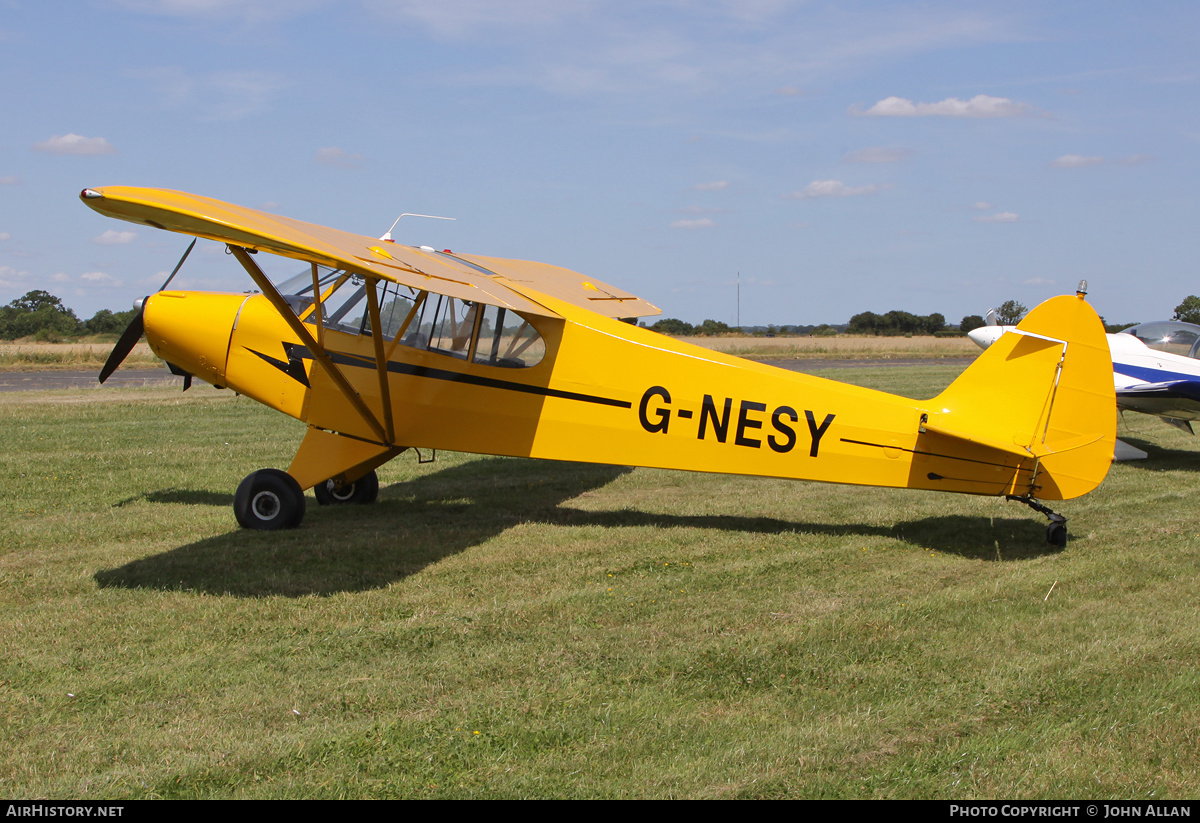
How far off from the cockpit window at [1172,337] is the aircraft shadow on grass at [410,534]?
5885mm

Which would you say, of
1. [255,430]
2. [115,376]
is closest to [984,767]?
[255,430]

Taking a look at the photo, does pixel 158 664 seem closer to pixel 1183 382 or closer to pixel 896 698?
pixel 896 698

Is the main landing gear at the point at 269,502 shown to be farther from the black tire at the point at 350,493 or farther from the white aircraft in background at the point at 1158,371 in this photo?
the white aircraft in background at the point at 1158,371

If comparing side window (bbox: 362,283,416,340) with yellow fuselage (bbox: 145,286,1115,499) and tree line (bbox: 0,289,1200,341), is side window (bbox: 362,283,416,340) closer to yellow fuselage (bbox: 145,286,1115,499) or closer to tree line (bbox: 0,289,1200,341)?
yellow fuselage (bbox: 145,286,1115,499)

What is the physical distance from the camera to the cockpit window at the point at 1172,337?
11828mm

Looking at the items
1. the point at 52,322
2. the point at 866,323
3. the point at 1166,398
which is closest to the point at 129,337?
the point at 1166,398

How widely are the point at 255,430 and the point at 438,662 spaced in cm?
989

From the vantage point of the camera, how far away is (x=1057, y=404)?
6703mm

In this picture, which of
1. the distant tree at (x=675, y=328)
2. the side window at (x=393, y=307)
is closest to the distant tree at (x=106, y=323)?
the distant tree at (x=675, y=328)

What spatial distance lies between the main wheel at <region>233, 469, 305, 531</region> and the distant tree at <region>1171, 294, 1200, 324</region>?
114 feet

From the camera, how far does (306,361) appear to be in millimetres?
7766

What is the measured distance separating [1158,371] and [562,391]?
9.07 meters

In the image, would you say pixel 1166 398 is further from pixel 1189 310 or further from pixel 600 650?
pixel 1189 310

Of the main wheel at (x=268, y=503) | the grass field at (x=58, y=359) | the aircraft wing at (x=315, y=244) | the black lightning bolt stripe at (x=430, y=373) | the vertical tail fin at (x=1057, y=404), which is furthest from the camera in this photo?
the grass field at (x=58, y=359)
